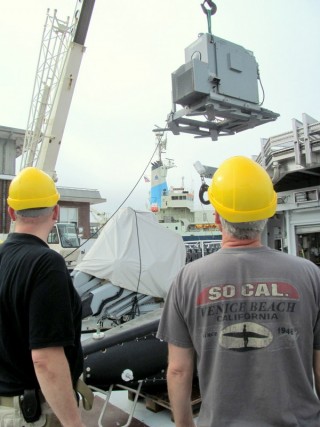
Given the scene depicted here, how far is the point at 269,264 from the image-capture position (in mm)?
1407

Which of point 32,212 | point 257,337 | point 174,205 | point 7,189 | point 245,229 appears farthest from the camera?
point 174,205

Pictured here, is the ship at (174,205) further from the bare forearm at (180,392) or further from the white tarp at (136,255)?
the bare forearm at (180,392)

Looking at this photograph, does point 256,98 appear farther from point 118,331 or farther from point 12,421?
point 12,421

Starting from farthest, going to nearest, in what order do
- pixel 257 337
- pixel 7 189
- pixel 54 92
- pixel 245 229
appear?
pixel 7 189
pixel 54 92
pixel 245 229
pixel 257 337

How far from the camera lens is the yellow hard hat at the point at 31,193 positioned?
187cm

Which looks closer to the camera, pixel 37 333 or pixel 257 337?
pixel 257 337

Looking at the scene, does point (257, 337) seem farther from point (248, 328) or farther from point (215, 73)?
point (215, 73)

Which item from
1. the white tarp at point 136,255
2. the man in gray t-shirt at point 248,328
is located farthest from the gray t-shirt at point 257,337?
the white tarp at point 136,255

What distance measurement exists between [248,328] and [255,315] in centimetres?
6

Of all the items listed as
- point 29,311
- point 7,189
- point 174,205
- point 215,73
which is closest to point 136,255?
point 215,73

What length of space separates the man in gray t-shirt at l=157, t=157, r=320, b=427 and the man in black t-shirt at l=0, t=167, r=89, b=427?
485 mm

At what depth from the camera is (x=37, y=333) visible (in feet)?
5.02

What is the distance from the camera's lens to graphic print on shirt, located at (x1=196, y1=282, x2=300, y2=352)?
4.47 feet

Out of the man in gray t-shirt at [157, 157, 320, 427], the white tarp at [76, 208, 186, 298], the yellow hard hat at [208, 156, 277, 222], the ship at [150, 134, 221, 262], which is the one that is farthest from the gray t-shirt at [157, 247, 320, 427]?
the ship at [150, 134, 221, 262]
